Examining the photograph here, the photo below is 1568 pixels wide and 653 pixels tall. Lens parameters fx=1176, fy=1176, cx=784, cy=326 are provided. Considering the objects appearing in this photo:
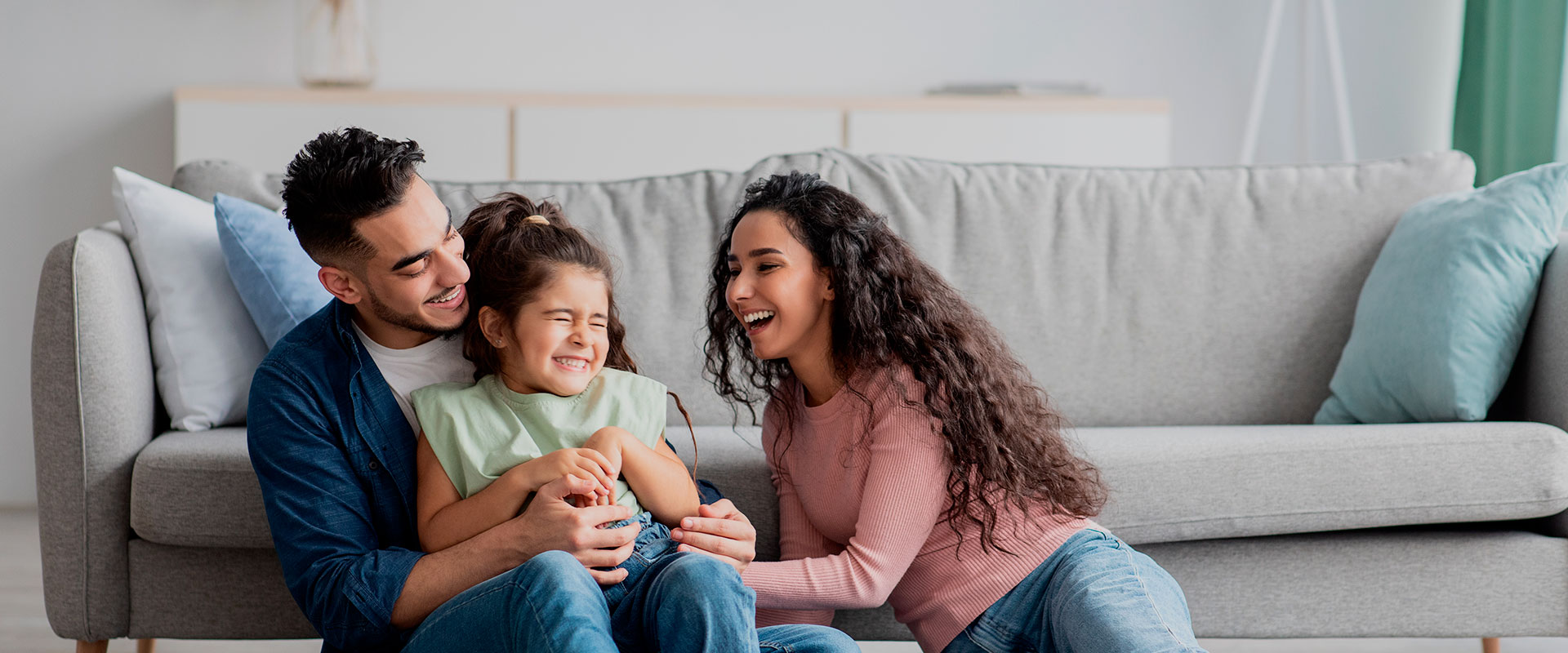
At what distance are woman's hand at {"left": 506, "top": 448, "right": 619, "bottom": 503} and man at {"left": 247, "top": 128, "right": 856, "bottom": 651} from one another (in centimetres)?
1

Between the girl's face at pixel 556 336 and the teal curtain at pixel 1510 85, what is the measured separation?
2606mm

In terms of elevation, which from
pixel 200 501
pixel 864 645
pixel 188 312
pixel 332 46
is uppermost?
pixel 332 46

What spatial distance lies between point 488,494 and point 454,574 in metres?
0.08

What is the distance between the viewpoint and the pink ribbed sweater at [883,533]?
51.6 inches

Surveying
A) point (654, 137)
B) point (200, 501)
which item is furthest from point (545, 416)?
point (654, 137)

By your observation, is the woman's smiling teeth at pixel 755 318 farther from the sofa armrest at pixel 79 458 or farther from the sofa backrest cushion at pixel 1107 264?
the sofa armrest at pixel 79 458

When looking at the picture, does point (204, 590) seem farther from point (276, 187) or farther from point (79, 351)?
point (276, 187)

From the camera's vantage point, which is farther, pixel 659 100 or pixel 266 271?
pixel 659 100

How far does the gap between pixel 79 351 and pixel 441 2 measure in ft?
6.76

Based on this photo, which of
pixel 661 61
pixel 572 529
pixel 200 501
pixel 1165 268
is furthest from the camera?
pixel 661 61

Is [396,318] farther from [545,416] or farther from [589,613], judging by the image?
[589,613]

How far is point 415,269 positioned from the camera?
122 centimetres

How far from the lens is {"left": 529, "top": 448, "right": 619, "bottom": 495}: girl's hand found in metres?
1.18

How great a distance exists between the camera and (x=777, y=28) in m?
3.46
